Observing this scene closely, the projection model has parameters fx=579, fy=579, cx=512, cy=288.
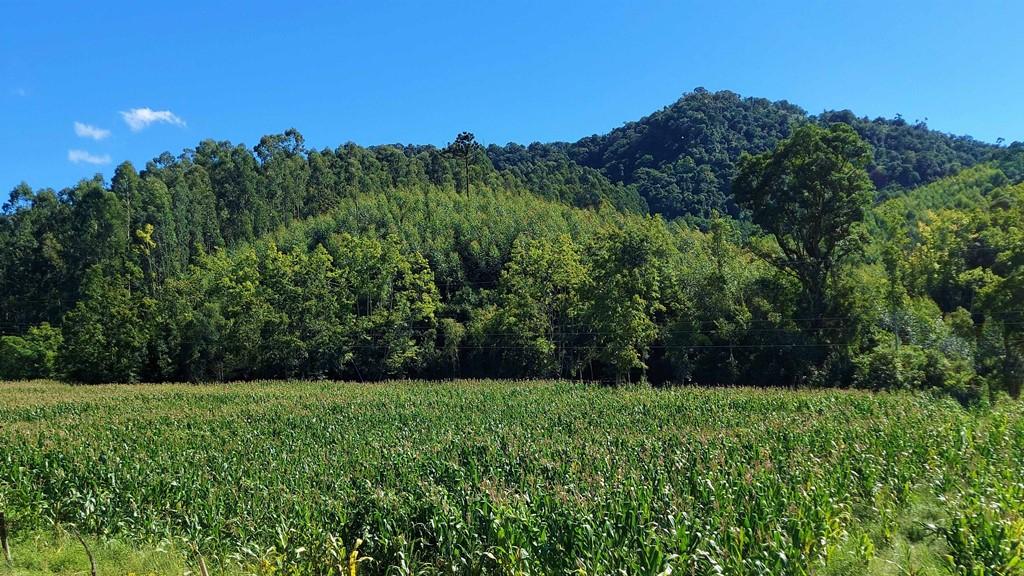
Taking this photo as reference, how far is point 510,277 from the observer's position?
4497cm

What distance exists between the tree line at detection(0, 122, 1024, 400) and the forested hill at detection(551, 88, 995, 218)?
44.9 feet

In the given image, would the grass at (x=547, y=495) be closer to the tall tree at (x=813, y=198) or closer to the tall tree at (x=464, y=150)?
the tall tree at (x=813, y=198)

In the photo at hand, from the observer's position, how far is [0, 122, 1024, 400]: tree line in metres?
33.0

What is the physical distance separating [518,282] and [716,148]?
69.8m

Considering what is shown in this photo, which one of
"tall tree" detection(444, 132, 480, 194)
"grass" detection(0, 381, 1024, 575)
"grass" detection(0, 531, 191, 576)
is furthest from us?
"tall tree" detection(444, 132, 480, 194)

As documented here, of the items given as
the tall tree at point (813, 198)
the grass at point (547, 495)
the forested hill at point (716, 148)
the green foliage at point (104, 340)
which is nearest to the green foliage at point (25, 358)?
the green foliage at point (104, 340)

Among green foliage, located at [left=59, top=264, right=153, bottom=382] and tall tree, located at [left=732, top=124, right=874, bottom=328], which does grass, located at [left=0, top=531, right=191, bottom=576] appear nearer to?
tall tree, located at [left=732, top=124, right=874, bottom=328]

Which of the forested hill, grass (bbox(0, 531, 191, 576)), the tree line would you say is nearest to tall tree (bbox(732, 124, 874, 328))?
the tree line

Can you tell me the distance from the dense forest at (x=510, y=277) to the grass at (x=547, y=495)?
15.7 metres

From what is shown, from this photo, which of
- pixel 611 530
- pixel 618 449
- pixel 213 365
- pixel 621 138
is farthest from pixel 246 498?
pixel 621 138

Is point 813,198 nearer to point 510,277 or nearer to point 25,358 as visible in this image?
point 510,277

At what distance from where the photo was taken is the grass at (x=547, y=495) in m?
7.05

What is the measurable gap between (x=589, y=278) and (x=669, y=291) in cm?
562

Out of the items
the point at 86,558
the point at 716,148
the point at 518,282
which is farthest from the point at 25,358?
the point at 716,148
